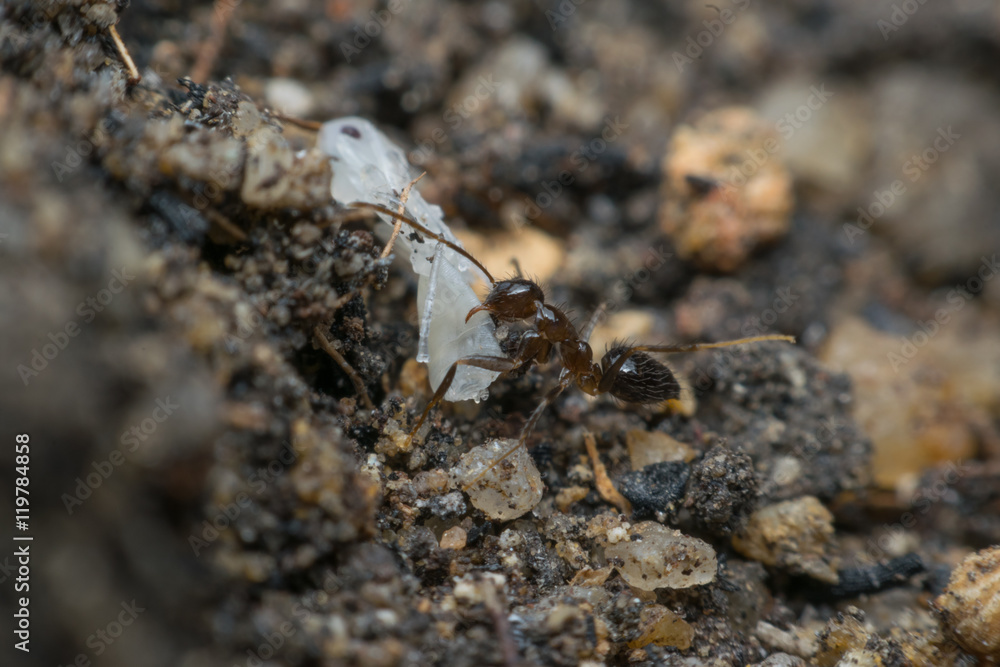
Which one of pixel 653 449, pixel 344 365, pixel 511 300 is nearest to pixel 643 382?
pixel 653 449

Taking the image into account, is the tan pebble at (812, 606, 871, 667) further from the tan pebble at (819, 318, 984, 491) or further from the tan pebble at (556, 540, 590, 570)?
the tan pebble at (819, 318, 984, 491)

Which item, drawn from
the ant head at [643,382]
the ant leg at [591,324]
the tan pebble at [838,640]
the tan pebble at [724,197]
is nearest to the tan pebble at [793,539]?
the tan pebble at [838,640]

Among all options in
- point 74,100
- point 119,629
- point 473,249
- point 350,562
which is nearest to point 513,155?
point 473,249

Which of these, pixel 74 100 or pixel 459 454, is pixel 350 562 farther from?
pixel 74 100

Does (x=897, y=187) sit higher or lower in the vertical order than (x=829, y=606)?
higher

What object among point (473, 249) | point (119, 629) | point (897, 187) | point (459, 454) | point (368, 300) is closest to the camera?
point (119, 629)

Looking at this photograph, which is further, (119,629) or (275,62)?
(275,62)

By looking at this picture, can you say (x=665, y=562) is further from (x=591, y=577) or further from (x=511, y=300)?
(x=511, y=300)
